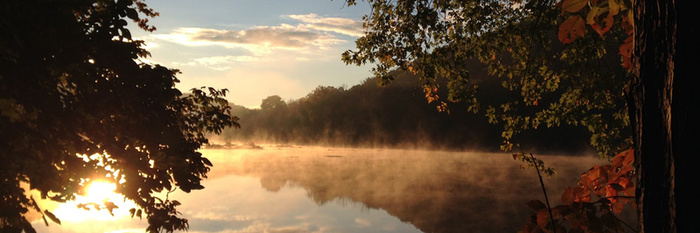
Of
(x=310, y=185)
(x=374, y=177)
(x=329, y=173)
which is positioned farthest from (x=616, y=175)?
(x=329, y=173)

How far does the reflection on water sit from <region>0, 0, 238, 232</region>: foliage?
1484 cm

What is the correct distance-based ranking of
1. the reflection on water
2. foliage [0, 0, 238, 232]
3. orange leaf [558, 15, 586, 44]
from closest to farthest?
1. orange leaf [558, 15, 586, 44]
2. foliage [0, 0, 238, 232]
3. the reflection on water

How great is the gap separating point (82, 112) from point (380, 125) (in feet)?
248

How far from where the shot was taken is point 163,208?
8.91 m

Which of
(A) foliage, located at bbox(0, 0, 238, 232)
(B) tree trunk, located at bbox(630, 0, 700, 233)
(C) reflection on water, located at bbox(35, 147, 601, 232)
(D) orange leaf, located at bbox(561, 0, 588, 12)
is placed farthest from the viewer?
(C) reflection on water, located at bbox(35, 147, 601, 232)

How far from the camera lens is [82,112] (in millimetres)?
7844

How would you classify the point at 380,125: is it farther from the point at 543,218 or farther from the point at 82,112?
the point at 543,218

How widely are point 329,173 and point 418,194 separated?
12600 mm

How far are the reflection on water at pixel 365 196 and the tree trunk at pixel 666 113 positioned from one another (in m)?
22.2

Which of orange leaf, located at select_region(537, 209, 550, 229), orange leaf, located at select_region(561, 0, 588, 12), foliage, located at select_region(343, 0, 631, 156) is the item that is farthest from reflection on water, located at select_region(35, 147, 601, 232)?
orange leaf, located at select_region(561, 0, 588, 12)

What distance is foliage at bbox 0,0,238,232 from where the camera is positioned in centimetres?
696

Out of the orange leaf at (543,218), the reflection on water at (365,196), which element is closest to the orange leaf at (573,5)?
the orange leaf at (543,218)

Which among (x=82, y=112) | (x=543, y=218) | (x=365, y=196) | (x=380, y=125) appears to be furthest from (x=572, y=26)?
(x=380, y=125)

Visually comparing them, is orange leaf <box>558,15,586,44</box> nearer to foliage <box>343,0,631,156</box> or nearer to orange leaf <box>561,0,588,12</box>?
orange leaf <box>561,0,588,12</box>
